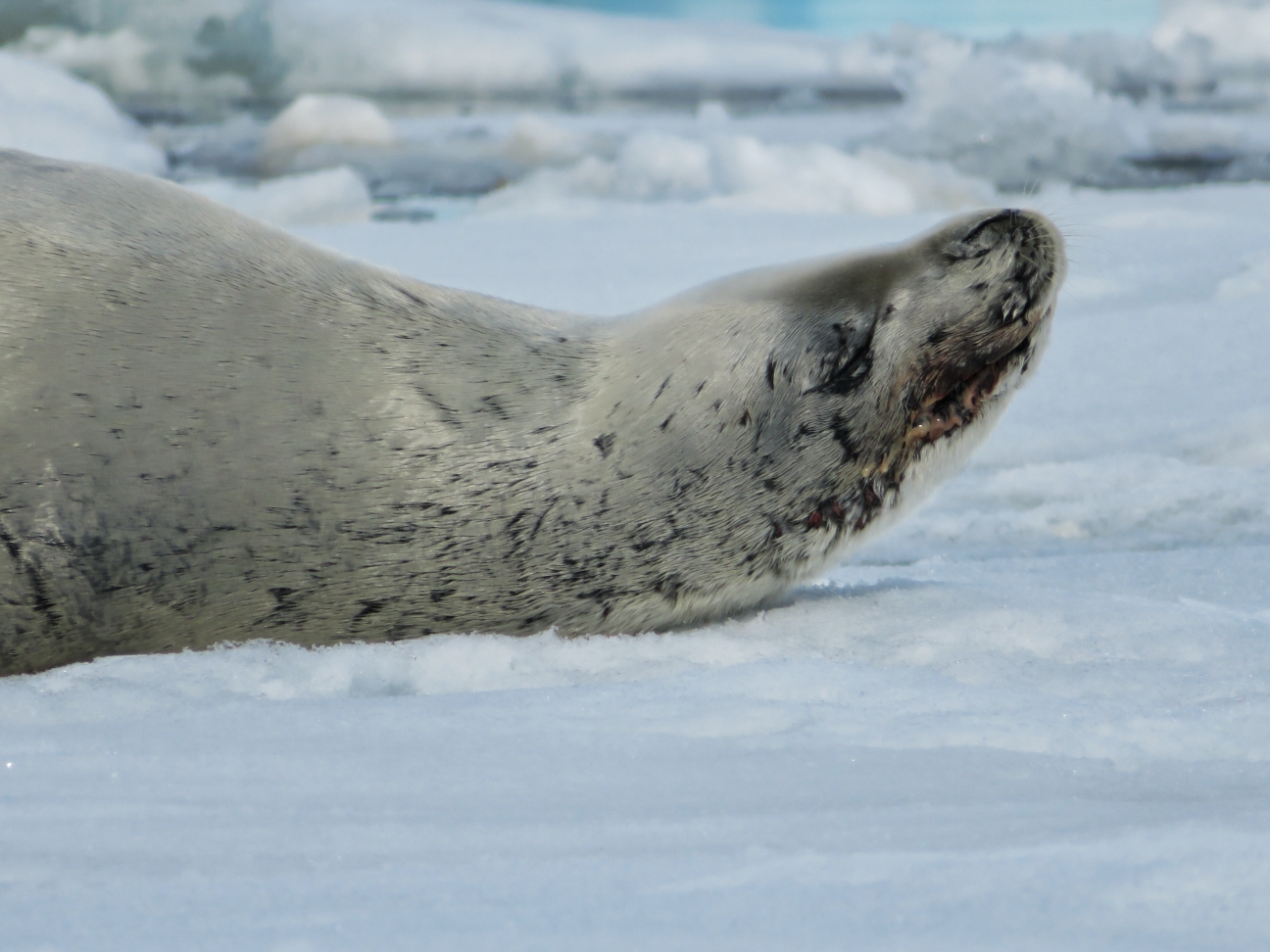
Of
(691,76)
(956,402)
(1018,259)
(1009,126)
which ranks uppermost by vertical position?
(691,76)

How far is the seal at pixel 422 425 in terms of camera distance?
174cm

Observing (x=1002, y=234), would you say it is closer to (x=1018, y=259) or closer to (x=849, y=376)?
(x=1018, y=259)

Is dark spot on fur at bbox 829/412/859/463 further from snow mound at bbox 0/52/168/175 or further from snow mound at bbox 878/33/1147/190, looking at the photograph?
snow mound at bbox 878/33/1147/190

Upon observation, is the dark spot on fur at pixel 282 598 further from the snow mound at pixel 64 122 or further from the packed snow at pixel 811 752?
the snow mound at pixel 64 122

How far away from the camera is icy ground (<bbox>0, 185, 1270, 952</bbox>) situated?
99cm

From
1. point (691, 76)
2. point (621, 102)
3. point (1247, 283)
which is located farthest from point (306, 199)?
point (691, 76)

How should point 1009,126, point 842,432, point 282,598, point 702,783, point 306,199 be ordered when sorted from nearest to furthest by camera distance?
1. point 702,783
2. point 282,598
3. point 842,432
4. point 306,199
5. point 1009,126

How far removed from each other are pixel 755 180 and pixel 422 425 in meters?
6.05

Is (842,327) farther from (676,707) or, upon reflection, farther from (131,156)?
(131,156)

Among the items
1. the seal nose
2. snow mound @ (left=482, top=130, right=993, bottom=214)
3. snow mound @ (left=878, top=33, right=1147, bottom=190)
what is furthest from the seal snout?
snow mound @ (left=878, top=33, right=1147, bottom=190)

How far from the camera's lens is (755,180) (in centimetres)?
761

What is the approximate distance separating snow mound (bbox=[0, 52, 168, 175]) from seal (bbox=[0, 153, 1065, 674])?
19.8 ft

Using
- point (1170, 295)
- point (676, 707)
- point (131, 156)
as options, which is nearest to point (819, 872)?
point (676, 707)

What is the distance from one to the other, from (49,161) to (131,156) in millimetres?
7125
